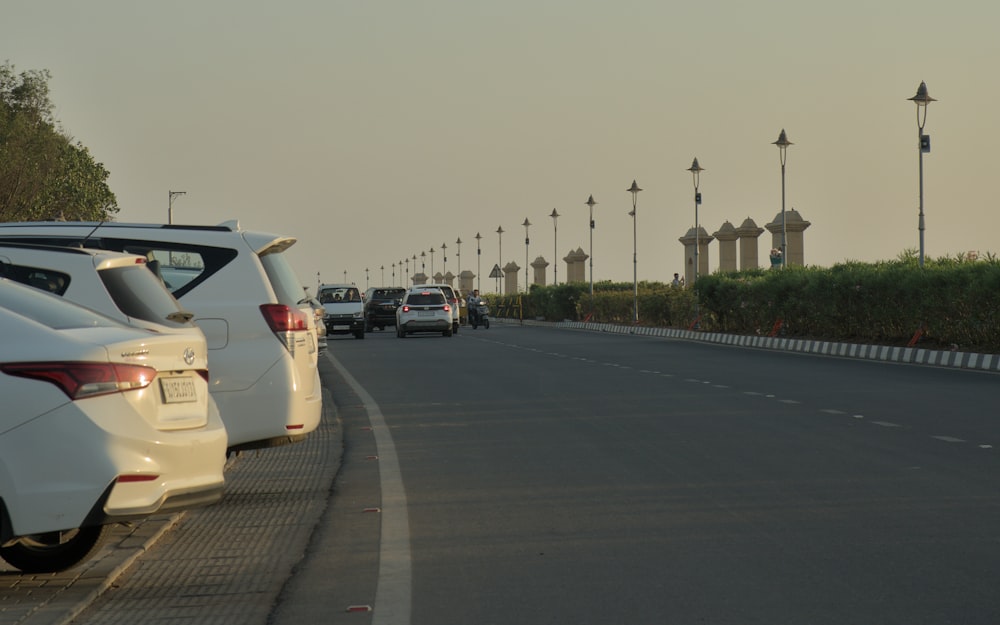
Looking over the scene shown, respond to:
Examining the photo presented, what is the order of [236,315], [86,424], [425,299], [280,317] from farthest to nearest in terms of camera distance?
[425,299] < [280,317] < [236,315] < [86,424]

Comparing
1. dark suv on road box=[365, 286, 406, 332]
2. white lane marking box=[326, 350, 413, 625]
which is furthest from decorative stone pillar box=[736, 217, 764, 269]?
white lane marking box=[326, 350, 413, 625]

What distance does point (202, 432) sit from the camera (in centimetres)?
746

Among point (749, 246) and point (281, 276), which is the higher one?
point (749, 246)

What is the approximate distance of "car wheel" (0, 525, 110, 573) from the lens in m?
7.60

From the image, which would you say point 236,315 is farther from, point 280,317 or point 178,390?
point 178,390

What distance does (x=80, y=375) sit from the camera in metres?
6.63

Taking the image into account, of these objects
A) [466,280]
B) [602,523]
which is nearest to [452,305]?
[602,523]

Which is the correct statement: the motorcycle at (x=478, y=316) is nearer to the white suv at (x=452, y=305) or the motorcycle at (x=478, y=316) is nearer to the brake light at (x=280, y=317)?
the white suv at (x=452, y=305)

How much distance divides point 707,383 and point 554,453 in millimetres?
10405

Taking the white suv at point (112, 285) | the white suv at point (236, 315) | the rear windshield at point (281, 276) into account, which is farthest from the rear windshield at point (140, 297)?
the rear windshield at point (281, 276)

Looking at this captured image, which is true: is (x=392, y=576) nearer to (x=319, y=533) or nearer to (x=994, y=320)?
(x=319, y=533)

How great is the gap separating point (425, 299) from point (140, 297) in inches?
1667

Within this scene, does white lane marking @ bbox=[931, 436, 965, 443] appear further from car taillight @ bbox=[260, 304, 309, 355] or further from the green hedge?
the green hedge

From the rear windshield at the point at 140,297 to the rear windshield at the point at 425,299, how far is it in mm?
42052
